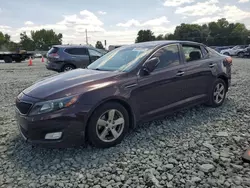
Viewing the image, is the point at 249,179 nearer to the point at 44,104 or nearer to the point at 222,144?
the point at 222,144

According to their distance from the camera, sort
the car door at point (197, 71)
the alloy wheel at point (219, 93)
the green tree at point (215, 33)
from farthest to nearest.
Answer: the green tree at point (215, 33) < the alloy wheel at point (219, 93) < the car door at point (197, 71)

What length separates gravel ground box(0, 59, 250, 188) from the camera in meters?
2.74

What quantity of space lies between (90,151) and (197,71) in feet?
8.74

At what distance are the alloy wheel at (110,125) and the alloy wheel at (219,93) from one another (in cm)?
268

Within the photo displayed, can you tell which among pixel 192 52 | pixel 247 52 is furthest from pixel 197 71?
pixel 247 52

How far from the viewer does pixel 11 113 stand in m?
5.48

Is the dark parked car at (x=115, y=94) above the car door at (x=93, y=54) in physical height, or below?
below

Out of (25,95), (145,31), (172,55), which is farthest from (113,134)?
(145,31)

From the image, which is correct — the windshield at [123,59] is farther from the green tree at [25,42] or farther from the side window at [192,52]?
the green tree at [25,42]

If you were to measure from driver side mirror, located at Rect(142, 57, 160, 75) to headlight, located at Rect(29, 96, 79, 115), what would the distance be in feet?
4.22

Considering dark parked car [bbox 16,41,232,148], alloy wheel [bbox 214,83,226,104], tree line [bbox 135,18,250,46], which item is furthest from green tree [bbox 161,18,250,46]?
dark parked car [bbox 16,41,232,148]

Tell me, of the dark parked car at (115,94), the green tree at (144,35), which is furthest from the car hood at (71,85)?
the green tree at (144,35)

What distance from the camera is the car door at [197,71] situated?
457cm

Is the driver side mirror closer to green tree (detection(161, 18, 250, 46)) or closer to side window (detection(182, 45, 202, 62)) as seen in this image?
side window (detection(182, 45, 202, 62))
